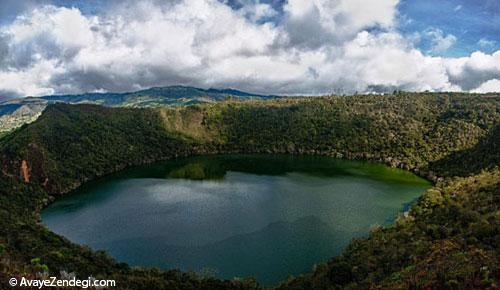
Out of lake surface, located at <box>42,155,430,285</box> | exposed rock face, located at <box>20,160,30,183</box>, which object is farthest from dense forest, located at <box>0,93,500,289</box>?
lake surface, located at <box>42,155,430,285</box>

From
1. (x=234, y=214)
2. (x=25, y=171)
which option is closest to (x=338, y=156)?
(x=234, y=214)

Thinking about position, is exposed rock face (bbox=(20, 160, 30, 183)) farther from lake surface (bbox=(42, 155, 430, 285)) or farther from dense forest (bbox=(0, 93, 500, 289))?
lake surface (bbox=(42, 155, 430, 285))

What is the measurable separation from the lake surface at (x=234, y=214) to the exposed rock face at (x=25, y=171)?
A: 11.8 meters

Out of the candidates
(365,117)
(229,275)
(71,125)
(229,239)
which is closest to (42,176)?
(71,125)

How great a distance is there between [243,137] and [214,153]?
65.5ft

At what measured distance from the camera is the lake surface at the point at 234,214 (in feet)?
197

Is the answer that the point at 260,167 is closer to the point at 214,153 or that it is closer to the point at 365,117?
the point at 214,153

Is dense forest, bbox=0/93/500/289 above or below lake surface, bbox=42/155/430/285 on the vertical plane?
above

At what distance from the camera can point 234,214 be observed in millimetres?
82250

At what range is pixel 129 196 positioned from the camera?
10150cm

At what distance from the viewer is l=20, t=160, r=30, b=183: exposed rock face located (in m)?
102

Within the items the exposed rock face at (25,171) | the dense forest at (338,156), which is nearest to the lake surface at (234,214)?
the dense forest at (338,156)

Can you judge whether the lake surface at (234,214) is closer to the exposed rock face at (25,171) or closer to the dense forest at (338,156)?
the dense forest at (338,156)

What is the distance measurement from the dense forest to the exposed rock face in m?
0.38
